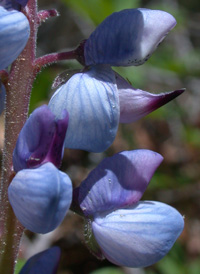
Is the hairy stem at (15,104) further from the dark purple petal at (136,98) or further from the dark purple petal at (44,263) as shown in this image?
the dark purple petal at (136,98)

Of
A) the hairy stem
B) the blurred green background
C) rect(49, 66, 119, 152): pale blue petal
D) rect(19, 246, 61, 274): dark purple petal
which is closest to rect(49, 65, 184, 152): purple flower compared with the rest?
rect(49, 66, 119, 152): pale blue petal

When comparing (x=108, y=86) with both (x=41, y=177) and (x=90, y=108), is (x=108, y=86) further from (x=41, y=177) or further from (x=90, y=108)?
(x=41, y=177)

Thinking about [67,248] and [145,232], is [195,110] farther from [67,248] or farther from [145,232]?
[145,232]

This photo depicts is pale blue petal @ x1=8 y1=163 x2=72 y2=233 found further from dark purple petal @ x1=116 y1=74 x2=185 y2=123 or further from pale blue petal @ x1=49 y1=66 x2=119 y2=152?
dark purple petal @ x1=116 y1=74 x2=185 y2=123

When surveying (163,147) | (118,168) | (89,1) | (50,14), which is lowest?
(163,147)

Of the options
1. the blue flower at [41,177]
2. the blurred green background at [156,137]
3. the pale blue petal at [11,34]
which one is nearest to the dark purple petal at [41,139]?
the blue flower at [41,177]

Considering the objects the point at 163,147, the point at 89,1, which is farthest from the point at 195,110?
the point at 89,1
